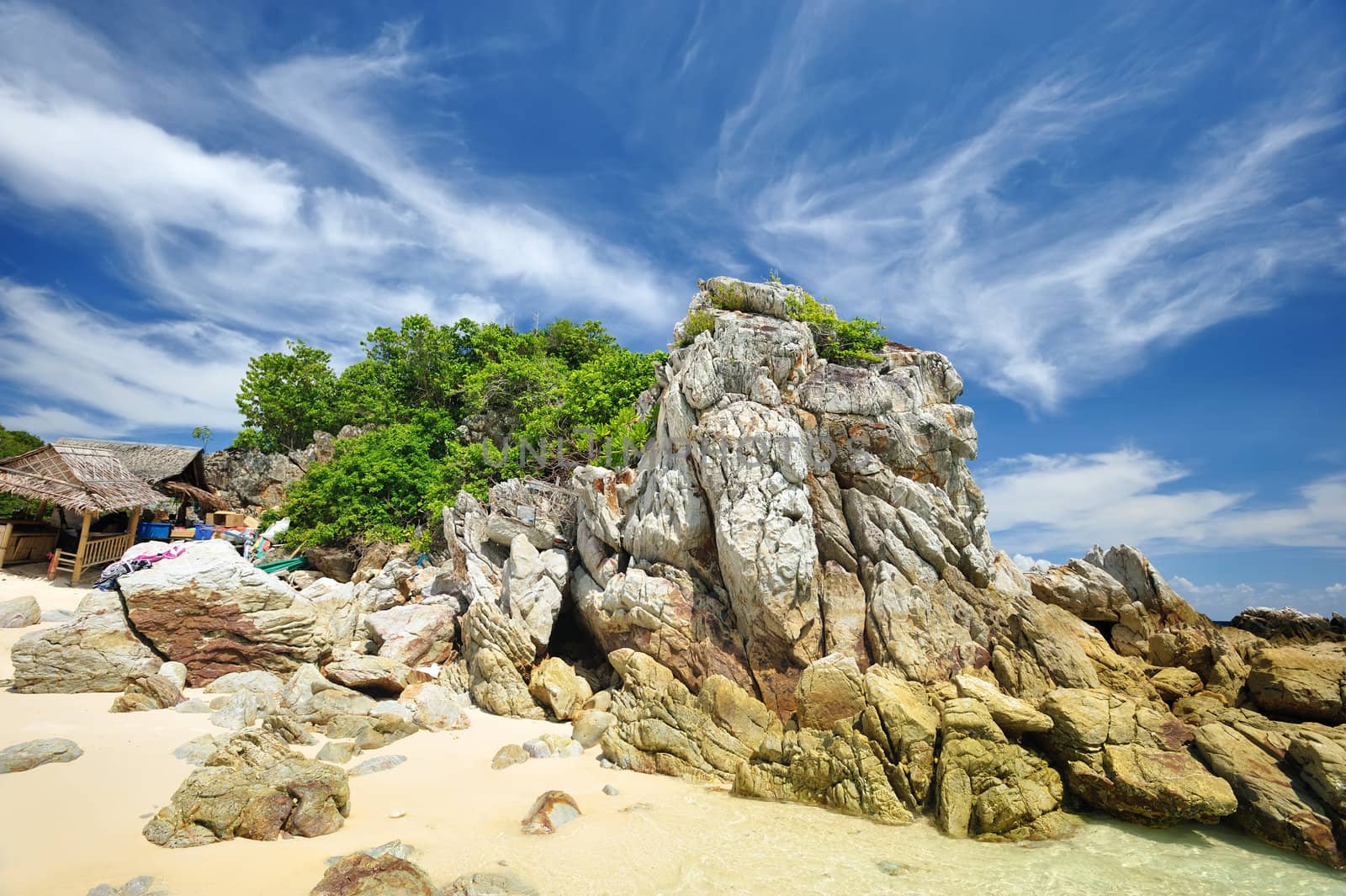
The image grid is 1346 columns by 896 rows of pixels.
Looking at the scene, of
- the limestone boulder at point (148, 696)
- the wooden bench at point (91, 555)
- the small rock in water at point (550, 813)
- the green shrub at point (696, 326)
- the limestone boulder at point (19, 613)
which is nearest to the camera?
the small rock in water at point (550, 813)

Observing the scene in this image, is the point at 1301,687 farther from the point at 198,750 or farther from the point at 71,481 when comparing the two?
the point at 71,481

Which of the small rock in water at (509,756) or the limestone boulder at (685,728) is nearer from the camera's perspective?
the small rock in water at (509,756)

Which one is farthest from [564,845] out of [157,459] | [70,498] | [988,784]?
[157,459]

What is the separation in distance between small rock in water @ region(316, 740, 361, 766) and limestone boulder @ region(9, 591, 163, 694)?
176 inches

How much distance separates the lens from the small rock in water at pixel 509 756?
10457mm

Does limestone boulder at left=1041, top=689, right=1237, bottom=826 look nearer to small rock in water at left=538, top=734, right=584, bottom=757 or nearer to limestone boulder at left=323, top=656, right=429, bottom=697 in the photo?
small rock in water at left=538, top=734, right=584, bottom=757

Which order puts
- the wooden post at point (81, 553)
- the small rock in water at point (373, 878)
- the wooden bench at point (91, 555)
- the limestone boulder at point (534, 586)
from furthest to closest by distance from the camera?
the wooden bench at point (91, 555) → the wooden post at point (81, 553) → the limestone boulder at point (534, 586) → the small rock in water at point (373, 878)

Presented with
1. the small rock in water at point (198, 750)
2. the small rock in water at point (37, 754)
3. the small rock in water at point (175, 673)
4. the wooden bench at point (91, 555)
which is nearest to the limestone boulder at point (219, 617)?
the small rock in water at point (175, 673)

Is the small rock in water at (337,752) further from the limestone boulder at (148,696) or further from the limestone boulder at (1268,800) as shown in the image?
the limestone boulder at (1268,800)

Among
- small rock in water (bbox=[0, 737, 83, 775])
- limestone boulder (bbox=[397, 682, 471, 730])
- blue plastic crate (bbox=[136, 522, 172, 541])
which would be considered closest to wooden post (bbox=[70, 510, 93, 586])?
blue plastic crate (bbox=[136, 522, 172, 541])

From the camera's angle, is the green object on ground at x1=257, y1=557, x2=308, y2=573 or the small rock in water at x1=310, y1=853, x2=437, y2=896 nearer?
the small rock in water at x1=310, y1=853, x2=437, y2=896

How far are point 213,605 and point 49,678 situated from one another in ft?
8.53

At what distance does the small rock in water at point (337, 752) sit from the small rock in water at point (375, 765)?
0.31 metres

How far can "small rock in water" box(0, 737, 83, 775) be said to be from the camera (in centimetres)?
788
